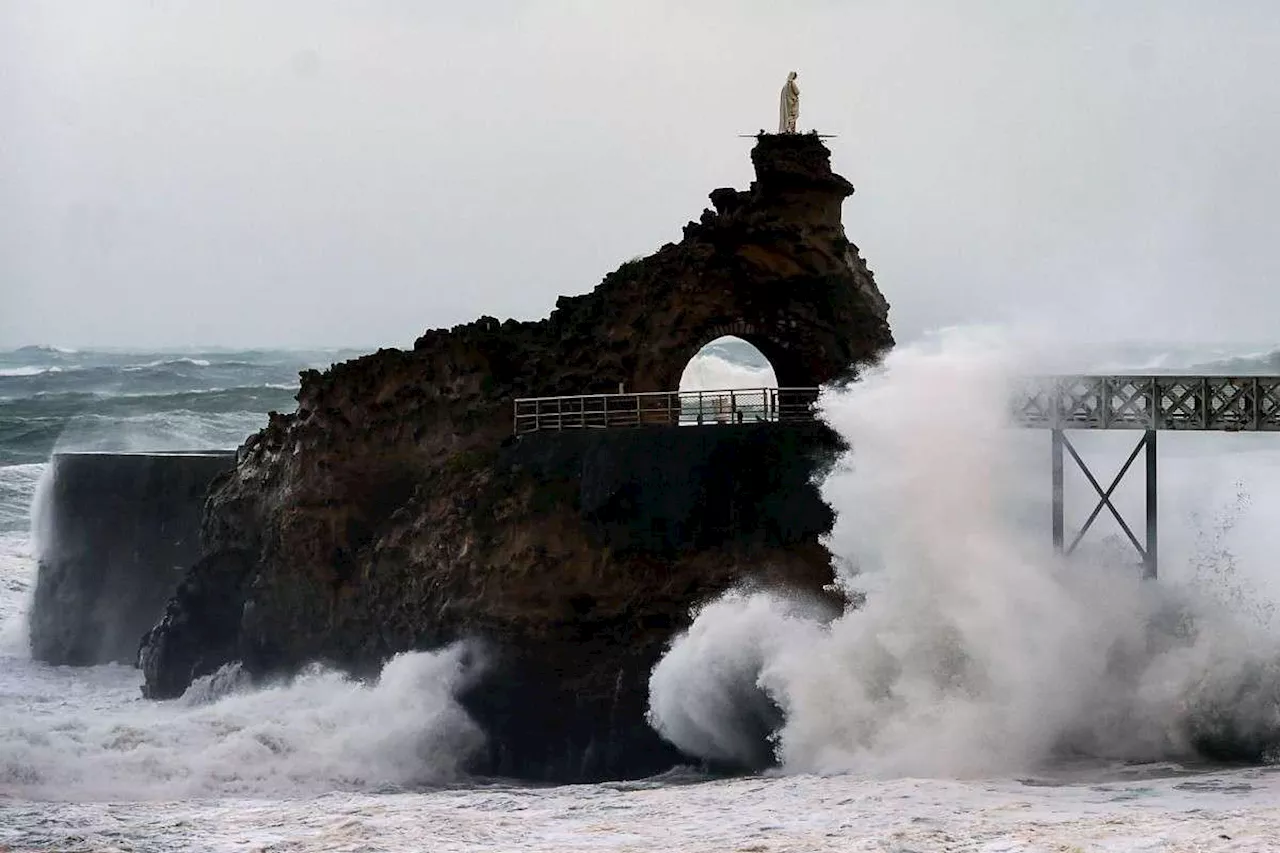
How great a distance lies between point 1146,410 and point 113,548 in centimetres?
1843

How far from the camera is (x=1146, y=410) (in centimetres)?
2495

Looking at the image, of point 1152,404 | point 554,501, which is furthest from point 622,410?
point 1152,404

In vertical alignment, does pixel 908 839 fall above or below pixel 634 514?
below

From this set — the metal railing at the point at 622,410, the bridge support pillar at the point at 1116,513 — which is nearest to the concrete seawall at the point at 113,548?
the metal railing at the point at 622,410

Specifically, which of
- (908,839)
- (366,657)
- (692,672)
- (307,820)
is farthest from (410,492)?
(908,839)

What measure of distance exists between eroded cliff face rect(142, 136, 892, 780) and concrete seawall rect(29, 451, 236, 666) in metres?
3.09

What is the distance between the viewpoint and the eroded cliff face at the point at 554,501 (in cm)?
Result: 2553

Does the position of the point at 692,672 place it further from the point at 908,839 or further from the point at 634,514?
the point at 908,839

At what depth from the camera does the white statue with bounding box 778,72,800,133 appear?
29.6 m

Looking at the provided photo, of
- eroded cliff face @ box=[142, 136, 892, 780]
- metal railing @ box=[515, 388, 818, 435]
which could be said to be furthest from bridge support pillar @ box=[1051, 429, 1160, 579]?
metal railing @ box=[515, 388, 818, 435]

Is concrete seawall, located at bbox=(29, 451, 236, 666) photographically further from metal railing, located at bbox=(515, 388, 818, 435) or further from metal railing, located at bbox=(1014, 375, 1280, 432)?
metal railing, located at bbox=(1014, 375, 1280, 432)

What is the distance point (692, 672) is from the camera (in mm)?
24547

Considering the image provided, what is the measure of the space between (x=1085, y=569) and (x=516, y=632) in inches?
265

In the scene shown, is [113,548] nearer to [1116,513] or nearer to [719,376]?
[719,376]
